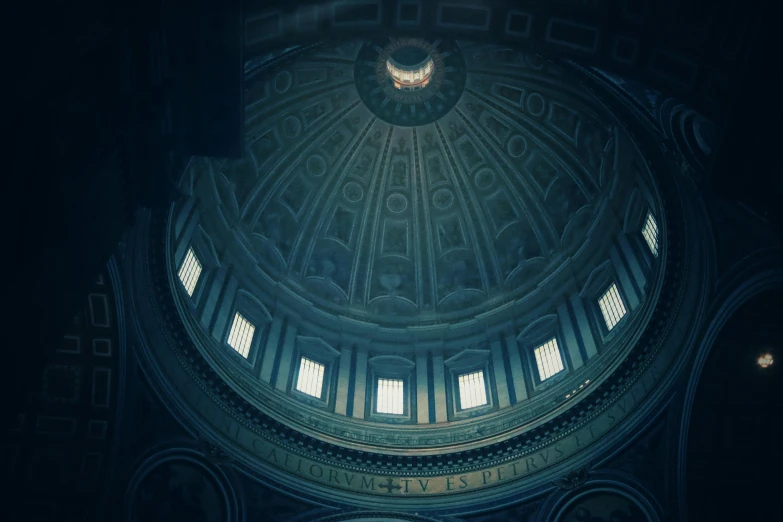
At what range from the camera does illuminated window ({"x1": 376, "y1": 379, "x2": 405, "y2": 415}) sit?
1022 inches

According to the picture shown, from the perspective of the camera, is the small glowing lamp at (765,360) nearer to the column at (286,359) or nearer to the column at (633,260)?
the column at (633,260)

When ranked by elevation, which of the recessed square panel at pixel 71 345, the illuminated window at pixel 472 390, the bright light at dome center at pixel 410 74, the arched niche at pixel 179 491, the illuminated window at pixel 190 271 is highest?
the bright light at dome center at pixel 410 74

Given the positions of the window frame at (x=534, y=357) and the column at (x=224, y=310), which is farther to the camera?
the window frame at (x=534, y=357)

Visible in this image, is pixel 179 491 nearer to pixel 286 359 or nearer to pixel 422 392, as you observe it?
pixel 286 359

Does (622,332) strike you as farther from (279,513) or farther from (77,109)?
(77,109)

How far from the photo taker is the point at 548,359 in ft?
83.9

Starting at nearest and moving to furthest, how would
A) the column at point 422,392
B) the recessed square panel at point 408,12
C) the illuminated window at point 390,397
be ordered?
the recessed square panel at point 408,12
the column at point 422,392
the illuminated window at point 390,397

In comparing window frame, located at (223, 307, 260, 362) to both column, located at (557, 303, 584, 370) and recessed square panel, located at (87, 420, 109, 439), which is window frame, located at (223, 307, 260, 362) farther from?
column, located at (557, 303, 584, 370)

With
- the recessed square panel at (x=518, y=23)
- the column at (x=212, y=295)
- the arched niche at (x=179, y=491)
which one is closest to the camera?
the recessed square panel at (x=518, y=23)

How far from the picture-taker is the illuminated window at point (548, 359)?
25.0m

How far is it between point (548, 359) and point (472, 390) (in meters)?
3.08

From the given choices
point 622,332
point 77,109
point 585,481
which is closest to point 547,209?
point 622,332

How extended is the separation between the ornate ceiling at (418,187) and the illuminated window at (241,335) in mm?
1801

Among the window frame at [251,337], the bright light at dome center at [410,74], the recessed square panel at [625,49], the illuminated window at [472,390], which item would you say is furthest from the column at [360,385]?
the recessed square panel at [625,49]
